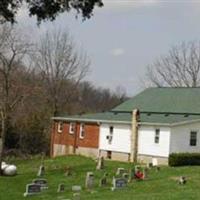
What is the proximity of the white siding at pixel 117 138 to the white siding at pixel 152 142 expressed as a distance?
1611 millimetres

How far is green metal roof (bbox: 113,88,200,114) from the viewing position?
171 feet

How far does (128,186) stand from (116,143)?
23285 mm

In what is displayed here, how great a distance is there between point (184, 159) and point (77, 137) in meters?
17.6

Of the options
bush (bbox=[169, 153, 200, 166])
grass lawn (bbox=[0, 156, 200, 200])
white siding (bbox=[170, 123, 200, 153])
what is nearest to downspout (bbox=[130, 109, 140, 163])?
white siding (bbox=[170, 123, 200, 153])

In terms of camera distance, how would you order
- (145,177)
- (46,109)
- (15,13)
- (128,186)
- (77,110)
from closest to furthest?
(15,13) → (128,186) → (145,177) → (46,109) → (77,110)

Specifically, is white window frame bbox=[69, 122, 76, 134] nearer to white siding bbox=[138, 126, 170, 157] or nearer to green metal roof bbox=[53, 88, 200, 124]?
green metal roof bbox=[53, 88, 200, 124]

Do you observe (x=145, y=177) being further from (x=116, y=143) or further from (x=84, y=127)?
Result: (x=84, y=127)

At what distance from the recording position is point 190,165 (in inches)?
1673

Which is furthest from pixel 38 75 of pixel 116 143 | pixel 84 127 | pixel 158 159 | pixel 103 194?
pixel 103 194

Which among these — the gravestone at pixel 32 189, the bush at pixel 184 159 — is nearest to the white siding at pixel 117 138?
the bush at pixel 184 159

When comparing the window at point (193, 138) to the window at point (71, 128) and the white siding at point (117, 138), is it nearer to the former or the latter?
the white siding at point (117, 138)

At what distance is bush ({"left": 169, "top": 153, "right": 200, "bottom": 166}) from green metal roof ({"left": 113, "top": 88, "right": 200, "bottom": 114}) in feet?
25.6

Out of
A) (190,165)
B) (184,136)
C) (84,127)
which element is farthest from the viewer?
(84,127)

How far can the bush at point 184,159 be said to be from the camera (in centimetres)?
4297
